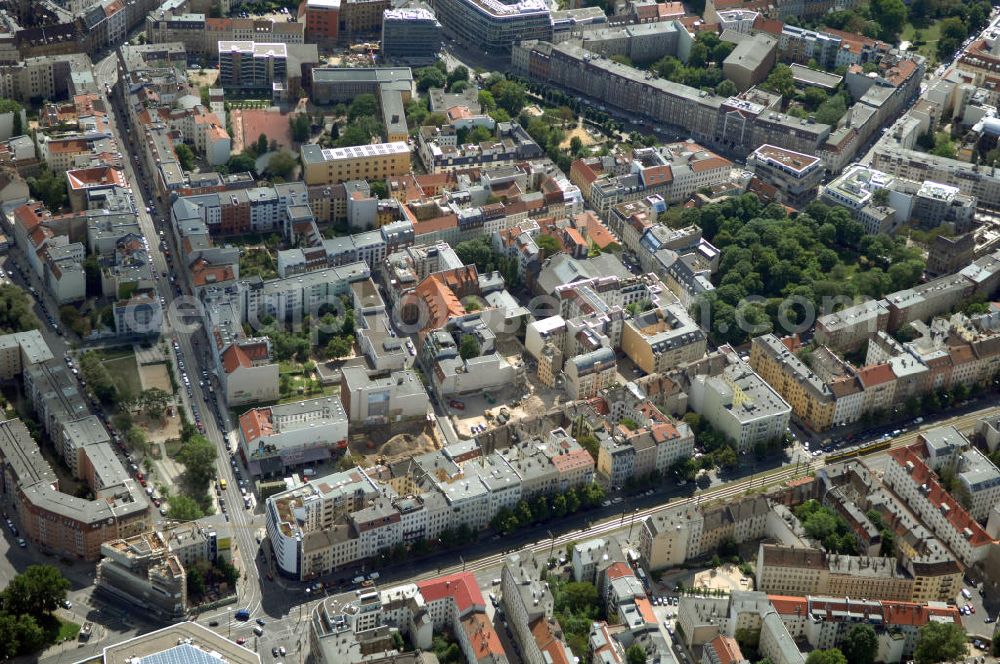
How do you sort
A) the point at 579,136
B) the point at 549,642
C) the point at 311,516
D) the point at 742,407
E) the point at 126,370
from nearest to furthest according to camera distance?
the point at 549,642, the point at 311,516, the point at 742,407, the point at 126,370, the point at 579,136

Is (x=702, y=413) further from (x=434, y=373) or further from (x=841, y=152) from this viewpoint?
(x=841, y=152)

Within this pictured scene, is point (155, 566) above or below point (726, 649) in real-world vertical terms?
above

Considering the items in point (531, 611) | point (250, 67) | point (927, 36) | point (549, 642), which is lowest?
point (549, 642)

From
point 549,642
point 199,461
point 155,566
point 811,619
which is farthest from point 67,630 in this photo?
point 811,619

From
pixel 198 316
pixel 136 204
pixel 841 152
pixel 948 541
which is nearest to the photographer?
pixel 948 541

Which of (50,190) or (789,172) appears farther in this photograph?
(789,172)

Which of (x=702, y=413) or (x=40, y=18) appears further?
(x=40, y=18)

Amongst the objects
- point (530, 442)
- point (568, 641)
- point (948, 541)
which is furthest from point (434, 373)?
point (948, 541)

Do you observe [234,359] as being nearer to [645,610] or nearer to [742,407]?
[645,610]
